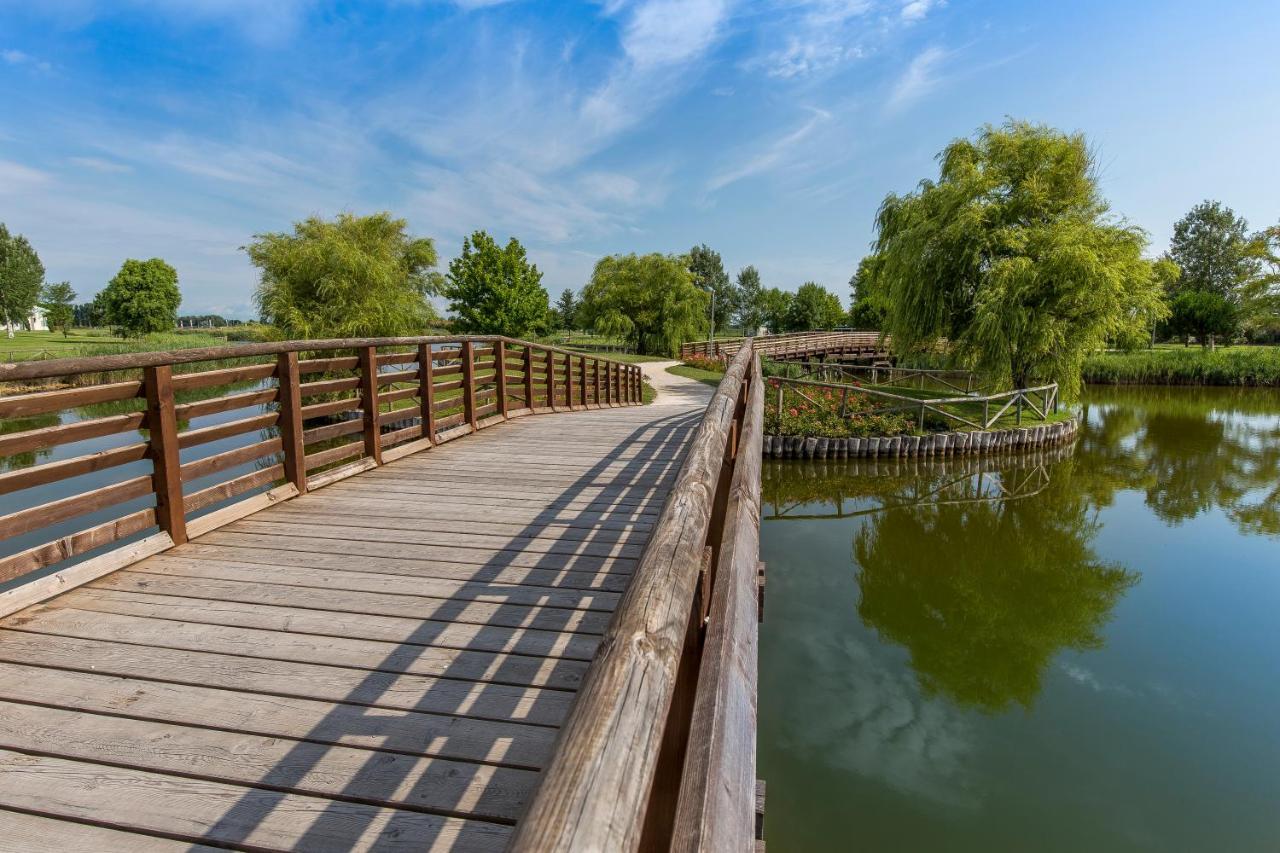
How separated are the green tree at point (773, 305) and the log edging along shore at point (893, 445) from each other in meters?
56.2

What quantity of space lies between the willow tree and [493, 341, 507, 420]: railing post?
13950 millimetres

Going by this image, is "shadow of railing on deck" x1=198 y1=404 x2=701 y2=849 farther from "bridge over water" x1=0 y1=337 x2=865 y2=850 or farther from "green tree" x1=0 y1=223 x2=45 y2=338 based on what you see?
"green tree" x1=0 y1=223 x2=45 y2=338

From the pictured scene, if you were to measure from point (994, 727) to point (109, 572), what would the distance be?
5.85 meters

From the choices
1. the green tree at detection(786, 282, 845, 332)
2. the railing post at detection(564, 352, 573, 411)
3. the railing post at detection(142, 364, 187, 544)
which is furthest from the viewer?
the green tree at detection(786, 282, 845, 332)

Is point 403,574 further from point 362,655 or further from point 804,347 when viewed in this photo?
point 804,347

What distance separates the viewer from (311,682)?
2.22m

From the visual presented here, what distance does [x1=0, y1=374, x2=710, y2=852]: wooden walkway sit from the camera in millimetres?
1662

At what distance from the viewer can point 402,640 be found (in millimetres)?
2512

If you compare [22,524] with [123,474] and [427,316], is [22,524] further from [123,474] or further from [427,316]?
[427,316]

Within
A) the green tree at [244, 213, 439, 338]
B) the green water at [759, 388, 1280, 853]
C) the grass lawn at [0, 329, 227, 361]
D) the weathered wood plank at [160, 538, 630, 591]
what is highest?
the green tree at [244, 213, 439, 338]

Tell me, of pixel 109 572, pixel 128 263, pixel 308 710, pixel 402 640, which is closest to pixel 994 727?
A: pixel 402 640

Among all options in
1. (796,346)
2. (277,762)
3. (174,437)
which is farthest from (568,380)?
(796,346)

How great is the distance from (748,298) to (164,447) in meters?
77.3

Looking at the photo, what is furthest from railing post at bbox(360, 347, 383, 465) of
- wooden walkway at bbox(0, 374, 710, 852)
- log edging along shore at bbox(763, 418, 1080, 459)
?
log edging along shore at bbox(763, 418, 1080, 459)
